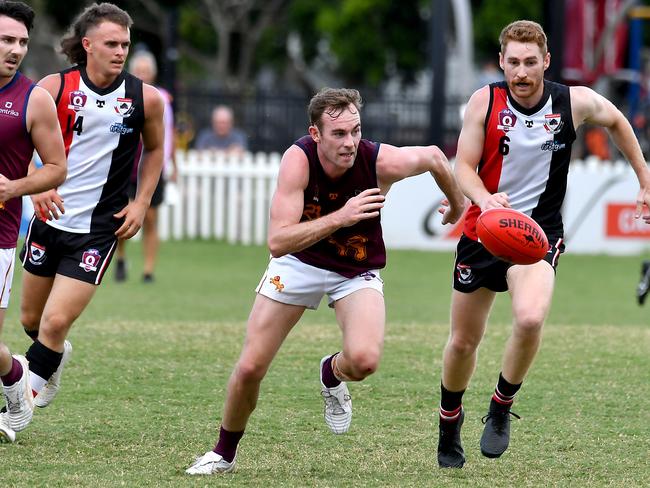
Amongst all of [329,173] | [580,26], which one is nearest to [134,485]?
[329,173]

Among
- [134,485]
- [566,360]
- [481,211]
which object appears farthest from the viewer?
[566,360]

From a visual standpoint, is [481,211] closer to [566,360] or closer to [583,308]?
[566,360]

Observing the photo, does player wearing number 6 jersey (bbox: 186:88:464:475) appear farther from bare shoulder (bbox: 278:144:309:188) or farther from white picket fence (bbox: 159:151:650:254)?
white picket fence (bbox: 159:151:650:254)

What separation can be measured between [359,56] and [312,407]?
2222cm

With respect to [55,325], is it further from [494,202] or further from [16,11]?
[494,202]

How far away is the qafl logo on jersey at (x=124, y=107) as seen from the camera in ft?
22.2

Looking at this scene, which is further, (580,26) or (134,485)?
(580,26)

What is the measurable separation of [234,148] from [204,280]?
4.01 metres

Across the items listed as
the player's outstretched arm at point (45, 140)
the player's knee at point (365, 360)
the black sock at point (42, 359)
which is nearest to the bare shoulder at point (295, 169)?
the player's knee at point (365, 360)

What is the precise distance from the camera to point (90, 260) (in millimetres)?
6691

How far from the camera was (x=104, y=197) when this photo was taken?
22.4 ft

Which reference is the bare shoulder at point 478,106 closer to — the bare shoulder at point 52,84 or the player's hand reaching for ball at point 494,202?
the player's hand reaching for ball at point 494,202

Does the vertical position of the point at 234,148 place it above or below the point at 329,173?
below

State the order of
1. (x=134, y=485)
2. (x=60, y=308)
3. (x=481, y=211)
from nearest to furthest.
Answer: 1. (x=134, y=485)
2. (x=481, y=211)
3. (x=60, y=308)
